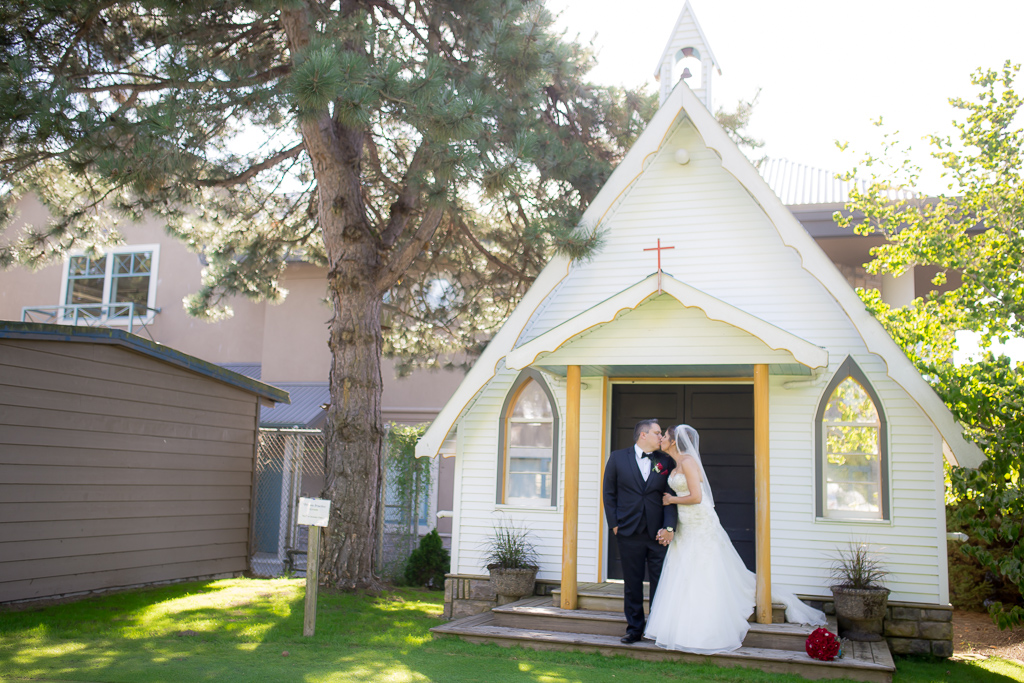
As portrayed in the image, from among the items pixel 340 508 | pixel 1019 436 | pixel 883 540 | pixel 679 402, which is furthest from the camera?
pixel 340 508

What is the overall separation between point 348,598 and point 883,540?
589 cm

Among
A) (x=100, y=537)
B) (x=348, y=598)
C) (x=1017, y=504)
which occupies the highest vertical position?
(x=1017, y=504)

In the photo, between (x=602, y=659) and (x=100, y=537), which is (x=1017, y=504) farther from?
(x=100, y=537)

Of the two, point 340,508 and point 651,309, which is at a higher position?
point 651,309

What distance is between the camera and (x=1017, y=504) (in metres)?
7.10

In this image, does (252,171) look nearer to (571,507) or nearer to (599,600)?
(571,507)

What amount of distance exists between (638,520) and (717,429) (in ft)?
8.51

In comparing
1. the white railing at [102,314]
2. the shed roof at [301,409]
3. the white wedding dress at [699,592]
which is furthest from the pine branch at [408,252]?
the white railing at [102,314]

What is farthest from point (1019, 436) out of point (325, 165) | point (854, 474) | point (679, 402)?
point (325, 165)

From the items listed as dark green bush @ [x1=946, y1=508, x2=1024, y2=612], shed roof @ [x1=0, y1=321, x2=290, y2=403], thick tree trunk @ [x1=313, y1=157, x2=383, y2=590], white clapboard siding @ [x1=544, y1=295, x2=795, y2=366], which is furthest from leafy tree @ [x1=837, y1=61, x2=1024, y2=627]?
shed roof @ [x1=0, y1=321, x2=290, y2=403]

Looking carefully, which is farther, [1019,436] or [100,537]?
[100,537]

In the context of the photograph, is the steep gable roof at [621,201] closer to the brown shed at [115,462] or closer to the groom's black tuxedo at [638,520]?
the groom's black tuxedo at [638,520]

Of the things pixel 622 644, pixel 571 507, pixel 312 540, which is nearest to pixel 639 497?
pixel 571 507

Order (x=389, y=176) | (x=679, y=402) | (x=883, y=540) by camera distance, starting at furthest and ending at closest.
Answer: (x=389, y=176) → (x=679, y=402) → (x=883, y=540)
